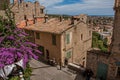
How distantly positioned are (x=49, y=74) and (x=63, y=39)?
4848 millimetres

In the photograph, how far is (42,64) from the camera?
19562 mm

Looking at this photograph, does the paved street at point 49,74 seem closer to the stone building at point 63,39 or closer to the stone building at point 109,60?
the stone building at point 63,39

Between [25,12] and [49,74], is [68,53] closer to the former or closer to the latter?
[49,74]

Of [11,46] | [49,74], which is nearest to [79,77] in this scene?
[49,74]

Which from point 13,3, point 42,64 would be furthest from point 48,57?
point 13,3

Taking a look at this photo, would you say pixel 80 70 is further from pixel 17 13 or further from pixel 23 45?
pixel 17 13

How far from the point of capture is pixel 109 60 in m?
13.5

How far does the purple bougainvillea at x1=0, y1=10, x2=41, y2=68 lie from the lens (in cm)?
627

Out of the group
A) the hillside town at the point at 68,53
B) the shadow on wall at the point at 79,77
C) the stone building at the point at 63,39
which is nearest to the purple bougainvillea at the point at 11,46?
the hillside town at the point at 68,53

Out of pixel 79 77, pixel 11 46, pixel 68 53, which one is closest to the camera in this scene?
pixel 11 46

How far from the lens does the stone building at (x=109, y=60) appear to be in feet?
41.1

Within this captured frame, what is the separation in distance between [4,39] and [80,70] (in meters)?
11.3

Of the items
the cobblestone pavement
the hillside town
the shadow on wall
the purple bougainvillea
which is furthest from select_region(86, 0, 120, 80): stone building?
the purple bougainvillea

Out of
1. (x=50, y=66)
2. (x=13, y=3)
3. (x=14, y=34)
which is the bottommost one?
(x=50, y=66)
